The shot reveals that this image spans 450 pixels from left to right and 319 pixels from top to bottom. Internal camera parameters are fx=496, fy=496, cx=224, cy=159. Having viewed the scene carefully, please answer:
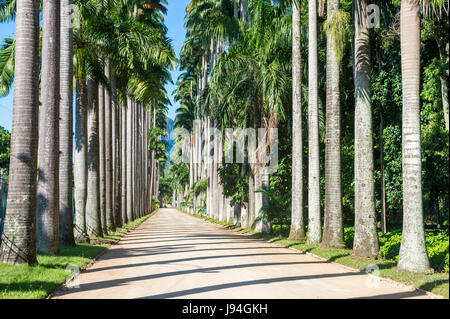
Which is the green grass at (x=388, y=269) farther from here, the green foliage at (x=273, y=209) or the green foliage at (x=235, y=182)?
the green foliage at (x=235, y=182)

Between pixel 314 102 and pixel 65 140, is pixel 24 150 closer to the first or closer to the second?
pixel 65 140

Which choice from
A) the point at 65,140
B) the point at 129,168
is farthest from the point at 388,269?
the point at 129,168

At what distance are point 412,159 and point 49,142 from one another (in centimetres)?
931

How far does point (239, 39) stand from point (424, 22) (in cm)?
1463

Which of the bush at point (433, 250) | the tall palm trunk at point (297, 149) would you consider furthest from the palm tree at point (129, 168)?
the bush at point (433, 250)

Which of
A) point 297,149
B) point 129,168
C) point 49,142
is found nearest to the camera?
point 49,142

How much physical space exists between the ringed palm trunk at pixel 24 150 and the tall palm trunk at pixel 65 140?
454 cm

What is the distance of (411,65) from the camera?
11125 mm

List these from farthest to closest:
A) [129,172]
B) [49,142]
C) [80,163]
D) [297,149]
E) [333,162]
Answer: [129,172] < [297,149] < [80,163] < [333,162] < [49,142]


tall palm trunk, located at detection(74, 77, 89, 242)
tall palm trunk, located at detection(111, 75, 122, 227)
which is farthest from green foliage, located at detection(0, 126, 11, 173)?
tall palm trunk, located at detection(74, 77, 89, 242)

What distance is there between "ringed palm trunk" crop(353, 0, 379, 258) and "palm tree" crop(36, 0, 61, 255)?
8280mm

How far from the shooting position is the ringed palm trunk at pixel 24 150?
10961 millimetres

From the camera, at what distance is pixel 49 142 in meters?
13.6
